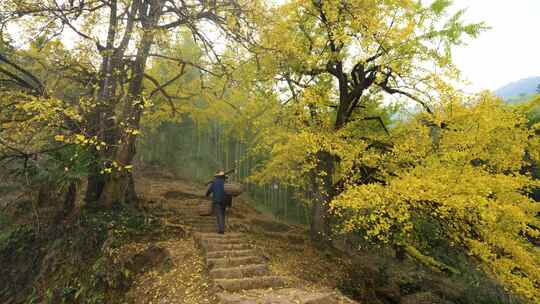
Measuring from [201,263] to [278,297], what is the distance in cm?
202

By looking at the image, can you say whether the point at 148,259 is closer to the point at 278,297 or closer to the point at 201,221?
the point at 201,221

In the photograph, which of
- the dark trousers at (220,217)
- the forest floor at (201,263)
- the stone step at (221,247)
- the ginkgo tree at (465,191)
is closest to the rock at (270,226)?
the forest floor at (201,263)

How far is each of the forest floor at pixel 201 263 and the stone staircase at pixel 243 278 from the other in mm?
148

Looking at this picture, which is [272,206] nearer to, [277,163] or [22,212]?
[277,163]

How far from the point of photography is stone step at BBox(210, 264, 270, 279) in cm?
573

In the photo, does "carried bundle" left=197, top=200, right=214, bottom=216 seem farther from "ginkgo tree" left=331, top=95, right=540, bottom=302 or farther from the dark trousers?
"ginkgo tree" left=331, top=95, right=540, bottom=302

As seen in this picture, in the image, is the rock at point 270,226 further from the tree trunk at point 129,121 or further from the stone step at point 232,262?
the stone step at point 232,262

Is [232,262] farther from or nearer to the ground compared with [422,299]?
farther from the ground

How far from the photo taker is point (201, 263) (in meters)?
6.40

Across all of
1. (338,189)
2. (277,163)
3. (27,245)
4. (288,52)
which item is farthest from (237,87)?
(27,245)

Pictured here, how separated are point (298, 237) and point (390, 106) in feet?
18.2

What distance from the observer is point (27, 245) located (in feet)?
28.3

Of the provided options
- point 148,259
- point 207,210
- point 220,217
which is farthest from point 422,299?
point 148,259

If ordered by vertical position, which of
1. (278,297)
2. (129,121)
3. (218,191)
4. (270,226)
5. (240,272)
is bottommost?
(270,226)
